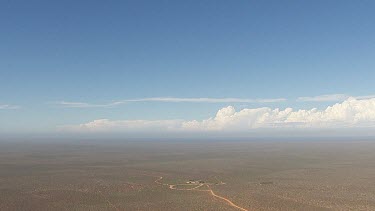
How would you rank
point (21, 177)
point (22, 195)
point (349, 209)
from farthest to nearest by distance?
1. point (21, 177)
2. point (22, 195)
3. point (349, 209)

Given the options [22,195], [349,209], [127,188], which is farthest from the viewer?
[127,188]

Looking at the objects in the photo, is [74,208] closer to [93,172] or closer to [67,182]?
[67,182]

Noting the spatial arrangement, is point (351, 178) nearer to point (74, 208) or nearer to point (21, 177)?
point (74, 208)

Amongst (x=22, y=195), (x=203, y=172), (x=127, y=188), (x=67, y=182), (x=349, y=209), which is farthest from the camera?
(x=203, y=172)

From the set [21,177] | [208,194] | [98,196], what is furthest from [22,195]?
[208,194]

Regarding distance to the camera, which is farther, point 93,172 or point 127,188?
point 93,172

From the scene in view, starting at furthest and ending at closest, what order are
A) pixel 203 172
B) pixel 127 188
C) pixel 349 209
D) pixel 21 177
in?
pixel 203 172 < pixel 21 177 < pixel 127 188 < pixel 349 209

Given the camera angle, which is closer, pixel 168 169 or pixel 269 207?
pixel 269 207

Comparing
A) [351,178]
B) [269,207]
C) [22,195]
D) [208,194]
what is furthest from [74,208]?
[351,178]
